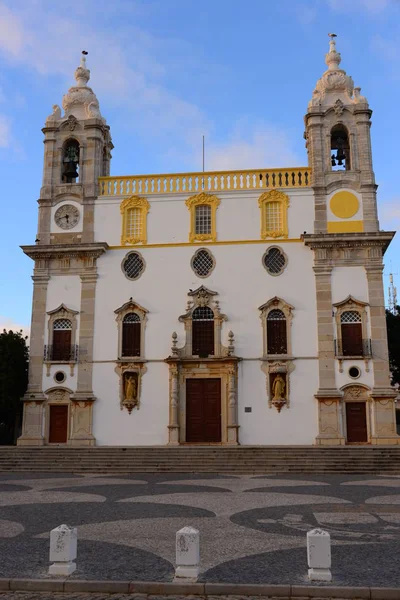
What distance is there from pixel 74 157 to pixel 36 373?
33.2 ft

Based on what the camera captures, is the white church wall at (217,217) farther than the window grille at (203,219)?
No

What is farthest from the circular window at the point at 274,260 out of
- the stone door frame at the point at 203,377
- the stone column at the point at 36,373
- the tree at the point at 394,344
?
the stone column at the point at 36,373

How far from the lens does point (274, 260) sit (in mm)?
26531

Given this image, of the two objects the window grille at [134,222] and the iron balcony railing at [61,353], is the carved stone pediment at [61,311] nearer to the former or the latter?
the iron balcony railing at [61,353]

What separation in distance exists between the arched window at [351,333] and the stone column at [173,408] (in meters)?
6.77

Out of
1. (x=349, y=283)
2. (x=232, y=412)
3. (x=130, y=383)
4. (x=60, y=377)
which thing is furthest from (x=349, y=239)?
(x=60, y=377)

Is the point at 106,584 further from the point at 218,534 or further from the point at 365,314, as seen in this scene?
the point at 365,314

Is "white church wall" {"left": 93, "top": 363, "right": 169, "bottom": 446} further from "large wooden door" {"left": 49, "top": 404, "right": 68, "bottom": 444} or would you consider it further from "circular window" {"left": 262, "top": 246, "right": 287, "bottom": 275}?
"circular window" {"left": 262, "top": 246, "right": 287, "bottom": 275}

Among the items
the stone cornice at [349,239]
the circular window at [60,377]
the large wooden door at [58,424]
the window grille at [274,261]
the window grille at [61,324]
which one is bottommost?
the large wooden door at [58,424]

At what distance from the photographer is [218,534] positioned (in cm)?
939

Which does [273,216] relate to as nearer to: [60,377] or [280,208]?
[280,208]

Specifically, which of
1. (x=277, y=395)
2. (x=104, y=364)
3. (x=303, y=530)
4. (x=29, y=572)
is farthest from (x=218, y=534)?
(x=104, y=364)

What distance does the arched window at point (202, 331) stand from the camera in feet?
85.4

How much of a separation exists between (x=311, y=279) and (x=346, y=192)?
410 centimetres
